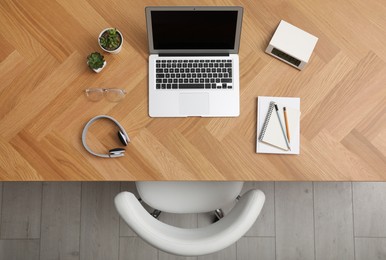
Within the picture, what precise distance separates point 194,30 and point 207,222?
1110 mm

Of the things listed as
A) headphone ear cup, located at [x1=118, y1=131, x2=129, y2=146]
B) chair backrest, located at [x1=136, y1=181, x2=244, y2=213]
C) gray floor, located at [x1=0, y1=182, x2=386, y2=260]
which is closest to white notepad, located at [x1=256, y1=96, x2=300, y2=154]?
chair backrest, located at [x1=136, y1=181, x2=244, y2=213]

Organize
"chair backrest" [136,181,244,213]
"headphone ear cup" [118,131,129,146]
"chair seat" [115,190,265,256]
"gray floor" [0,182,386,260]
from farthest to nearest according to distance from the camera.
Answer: "gray floor" [0,182,386,260] < "chair backrest" [136,181,244,213] < "headphone ear cup" [118,131,129,146] < "chair seat" [115,190,265,256]

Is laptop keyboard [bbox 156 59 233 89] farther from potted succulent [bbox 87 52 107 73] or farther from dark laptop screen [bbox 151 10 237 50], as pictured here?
potted succulent [bbox 87 52 107 73]

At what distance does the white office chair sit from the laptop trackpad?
0.34m

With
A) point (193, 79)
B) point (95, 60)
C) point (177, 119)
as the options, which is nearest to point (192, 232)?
point (177, 119)


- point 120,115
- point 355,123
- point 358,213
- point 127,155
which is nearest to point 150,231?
point 127,155

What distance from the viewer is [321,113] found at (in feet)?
4.04

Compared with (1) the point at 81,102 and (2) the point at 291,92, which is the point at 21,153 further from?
(2) the point at 291,92

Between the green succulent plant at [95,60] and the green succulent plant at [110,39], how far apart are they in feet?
0.15

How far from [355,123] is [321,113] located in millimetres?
123

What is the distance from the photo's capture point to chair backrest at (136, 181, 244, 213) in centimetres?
146

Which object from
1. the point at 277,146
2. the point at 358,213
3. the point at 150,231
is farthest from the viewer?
the point at 358,213

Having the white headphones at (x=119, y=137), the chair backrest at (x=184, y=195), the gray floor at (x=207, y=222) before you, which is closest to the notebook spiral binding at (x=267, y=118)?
the chair backrest at (x=184, y=195)

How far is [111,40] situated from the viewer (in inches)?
47.9
